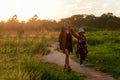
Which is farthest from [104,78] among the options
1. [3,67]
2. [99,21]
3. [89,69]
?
[99,21]

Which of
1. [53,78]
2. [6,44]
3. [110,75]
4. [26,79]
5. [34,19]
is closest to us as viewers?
[26,79]

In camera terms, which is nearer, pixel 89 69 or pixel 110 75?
pixel 110 75

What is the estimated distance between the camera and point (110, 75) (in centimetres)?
1683

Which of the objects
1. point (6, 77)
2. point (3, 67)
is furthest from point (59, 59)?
point (6, 77)

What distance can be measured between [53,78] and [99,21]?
234ft

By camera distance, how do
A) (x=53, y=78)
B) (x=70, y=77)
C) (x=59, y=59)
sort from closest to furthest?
1. (x=53, y=78)
2. (x=70, y=77)
3. (x=59, y=59)

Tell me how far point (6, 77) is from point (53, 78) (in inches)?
81.9

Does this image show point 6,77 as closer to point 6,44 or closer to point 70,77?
point 70,77

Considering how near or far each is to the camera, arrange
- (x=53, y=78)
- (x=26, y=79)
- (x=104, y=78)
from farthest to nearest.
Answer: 1. (x=104, y=78)
2. (x=53, y=78)
3. (x=26, y=79)

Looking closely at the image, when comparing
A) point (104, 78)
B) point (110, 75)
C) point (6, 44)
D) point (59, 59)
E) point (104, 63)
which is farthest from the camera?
point (6, 44)

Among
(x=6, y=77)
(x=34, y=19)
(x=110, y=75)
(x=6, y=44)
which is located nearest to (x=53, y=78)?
(x=6, y=77)

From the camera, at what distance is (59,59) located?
22.1 meters

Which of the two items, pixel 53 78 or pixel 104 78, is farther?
pixel 104 78

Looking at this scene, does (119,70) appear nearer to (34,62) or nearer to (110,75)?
(110,75)
